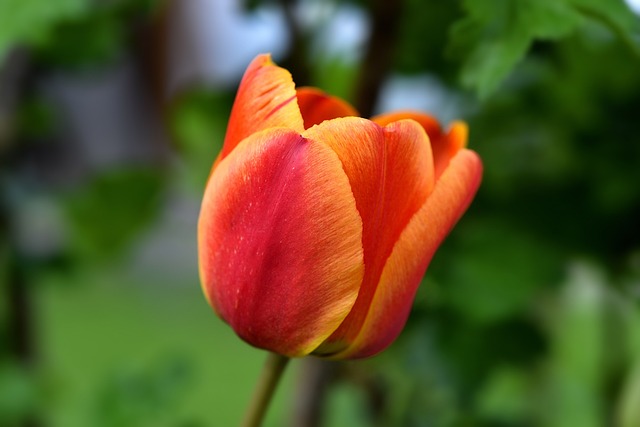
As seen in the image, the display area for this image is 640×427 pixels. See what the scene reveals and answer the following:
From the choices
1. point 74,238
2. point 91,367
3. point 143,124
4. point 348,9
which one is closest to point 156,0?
point 348,9

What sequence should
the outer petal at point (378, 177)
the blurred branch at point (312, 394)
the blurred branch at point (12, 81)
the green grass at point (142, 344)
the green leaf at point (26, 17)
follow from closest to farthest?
the outer petal at point (378, 177), the green leaf at point (26, 17), the blurred branch at point (312, 394), the blurred branch at point (12, 81), the green grass at point (142, 344)

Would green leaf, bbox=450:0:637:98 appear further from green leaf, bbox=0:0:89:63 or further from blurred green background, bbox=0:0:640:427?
green leaf, bbox=0:0:89:63

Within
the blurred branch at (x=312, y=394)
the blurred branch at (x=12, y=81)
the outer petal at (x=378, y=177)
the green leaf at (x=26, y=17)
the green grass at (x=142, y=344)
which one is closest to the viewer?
the outer petal at (x=378, y=177)

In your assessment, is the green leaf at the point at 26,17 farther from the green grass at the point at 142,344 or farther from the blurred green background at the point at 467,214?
the green grass at the point at 142,344

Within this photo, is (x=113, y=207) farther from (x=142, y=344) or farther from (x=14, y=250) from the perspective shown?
(x=142, y=344)

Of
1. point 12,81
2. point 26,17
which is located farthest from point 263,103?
point 12,81

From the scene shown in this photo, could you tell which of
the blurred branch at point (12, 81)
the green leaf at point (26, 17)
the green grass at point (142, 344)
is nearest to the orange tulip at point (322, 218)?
the green leaf at point (26, 17)
